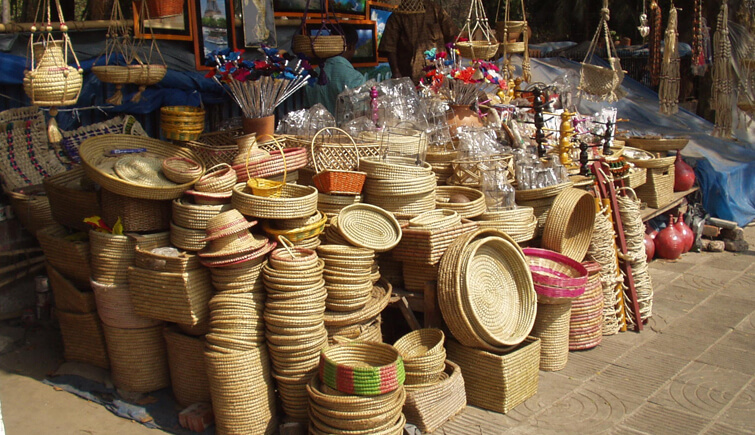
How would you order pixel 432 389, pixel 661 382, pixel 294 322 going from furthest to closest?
pixel 661 382 → pixel 432 389 → pixel 294 322

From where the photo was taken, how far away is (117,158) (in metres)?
4.27

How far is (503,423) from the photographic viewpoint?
3.98 metres

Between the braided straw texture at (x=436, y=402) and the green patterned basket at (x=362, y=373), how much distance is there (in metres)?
0.25

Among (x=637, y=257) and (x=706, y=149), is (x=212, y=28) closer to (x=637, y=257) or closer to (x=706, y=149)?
(x=637, y=257)

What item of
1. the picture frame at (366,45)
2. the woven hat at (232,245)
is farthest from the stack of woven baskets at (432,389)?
the picture frame at (366,45)

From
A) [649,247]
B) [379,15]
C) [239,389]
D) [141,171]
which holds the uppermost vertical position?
[379,15]

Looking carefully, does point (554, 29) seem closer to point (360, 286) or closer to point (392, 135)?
point (392, 135)

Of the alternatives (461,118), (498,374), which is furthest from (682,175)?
(498,374)

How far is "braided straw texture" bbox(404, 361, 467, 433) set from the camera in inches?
150

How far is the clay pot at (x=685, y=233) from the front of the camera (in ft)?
23.5

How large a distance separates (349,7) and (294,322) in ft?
17.1

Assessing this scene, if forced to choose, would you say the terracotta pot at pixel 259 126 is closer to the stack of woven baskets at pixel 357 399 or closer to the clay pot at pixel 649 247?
the stack of woven baskets at pixel 357 399

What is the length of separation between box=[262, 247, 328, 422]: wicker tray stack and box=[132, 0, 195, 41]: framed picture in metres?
2.13

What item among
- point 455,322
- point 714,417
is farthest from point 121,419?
point 714,417
